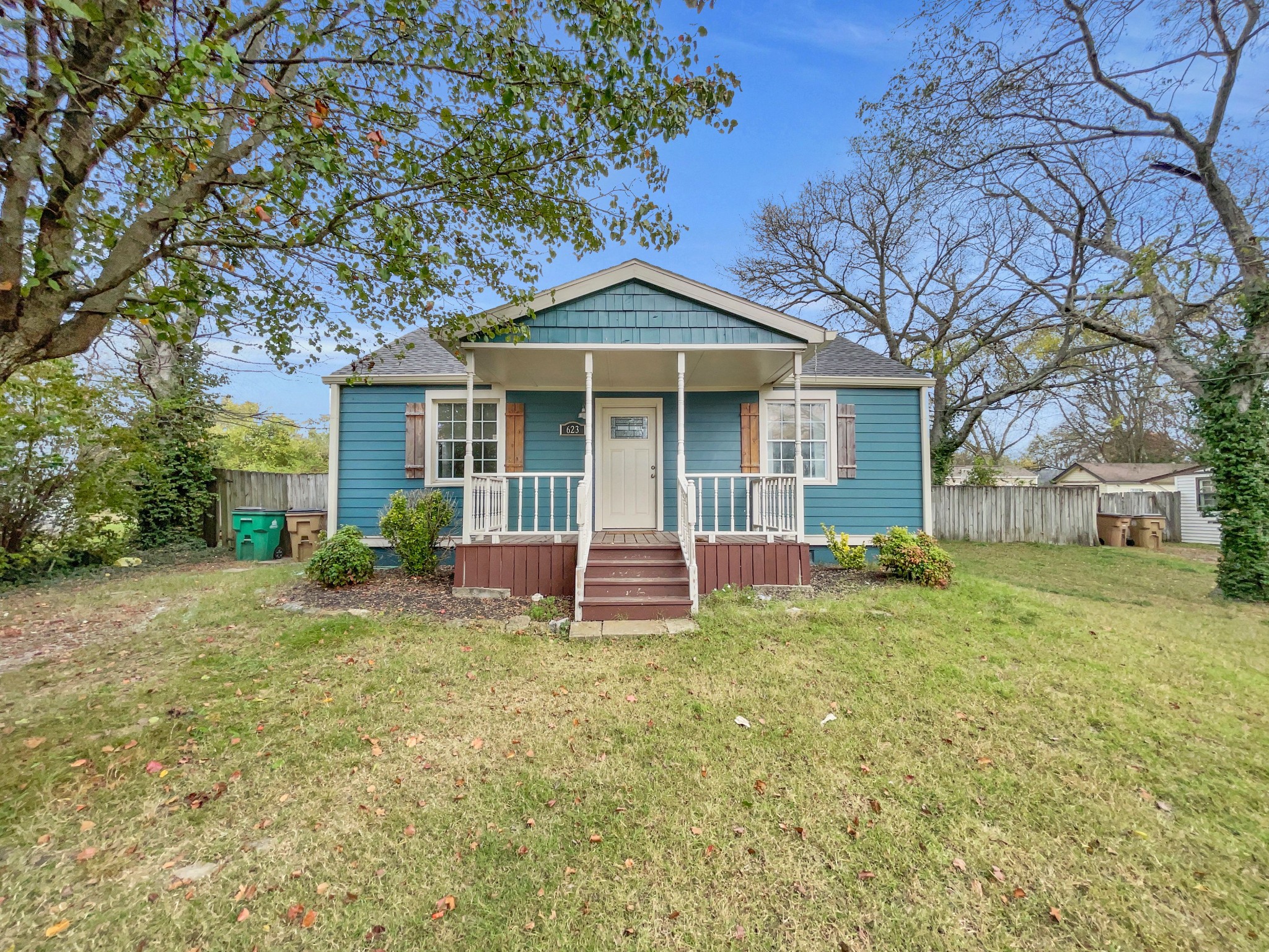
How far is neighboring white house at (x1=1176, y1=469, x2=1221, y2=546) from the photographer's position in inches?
504

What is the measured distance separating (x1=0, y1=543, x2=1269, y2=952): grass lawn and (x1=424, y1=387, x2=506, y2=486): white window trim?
360cm

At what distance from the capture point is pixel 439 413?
7672 millimetres

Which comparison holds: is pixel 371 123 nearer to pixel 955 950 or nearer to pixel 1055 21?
pixel 955 950

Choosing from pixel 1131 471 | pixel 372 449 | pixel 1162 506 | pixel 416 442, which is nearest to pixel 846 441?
pixel 416 442

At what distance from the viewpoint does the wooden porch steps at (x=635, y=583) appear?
15.6 ft

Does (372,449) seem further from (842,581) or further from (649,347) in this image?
(842,581)

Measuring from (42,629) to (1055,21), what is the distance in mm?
14304

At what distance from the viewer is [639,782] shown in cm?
233

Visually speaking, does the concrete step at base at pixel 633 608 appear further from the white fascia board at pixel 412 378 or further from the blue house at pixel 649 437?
the white fascia board at pixel 412 378

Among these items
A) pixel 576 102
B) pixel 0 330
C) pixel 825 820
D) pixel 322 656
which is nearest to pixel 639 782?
pixel 825 820

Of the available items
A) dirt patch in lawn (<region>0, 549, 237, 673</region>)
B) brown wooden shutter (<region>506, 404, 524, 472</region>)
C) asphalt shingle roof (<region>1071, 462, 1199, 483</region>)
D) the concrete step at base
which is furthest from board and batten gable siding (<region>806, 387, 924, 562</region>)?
asphalt shingle roof (<region>1071, 462, 1199, 483</region>)

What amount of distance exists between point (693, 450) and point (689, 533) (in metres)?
2.60

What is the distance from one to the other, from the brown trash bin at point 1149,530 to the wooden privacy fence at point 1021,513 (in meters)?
0.80

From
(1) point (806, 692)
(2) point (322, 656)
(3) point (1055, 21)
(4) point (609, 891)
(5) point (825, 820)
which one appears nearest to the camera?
(4) point (609, 891)
